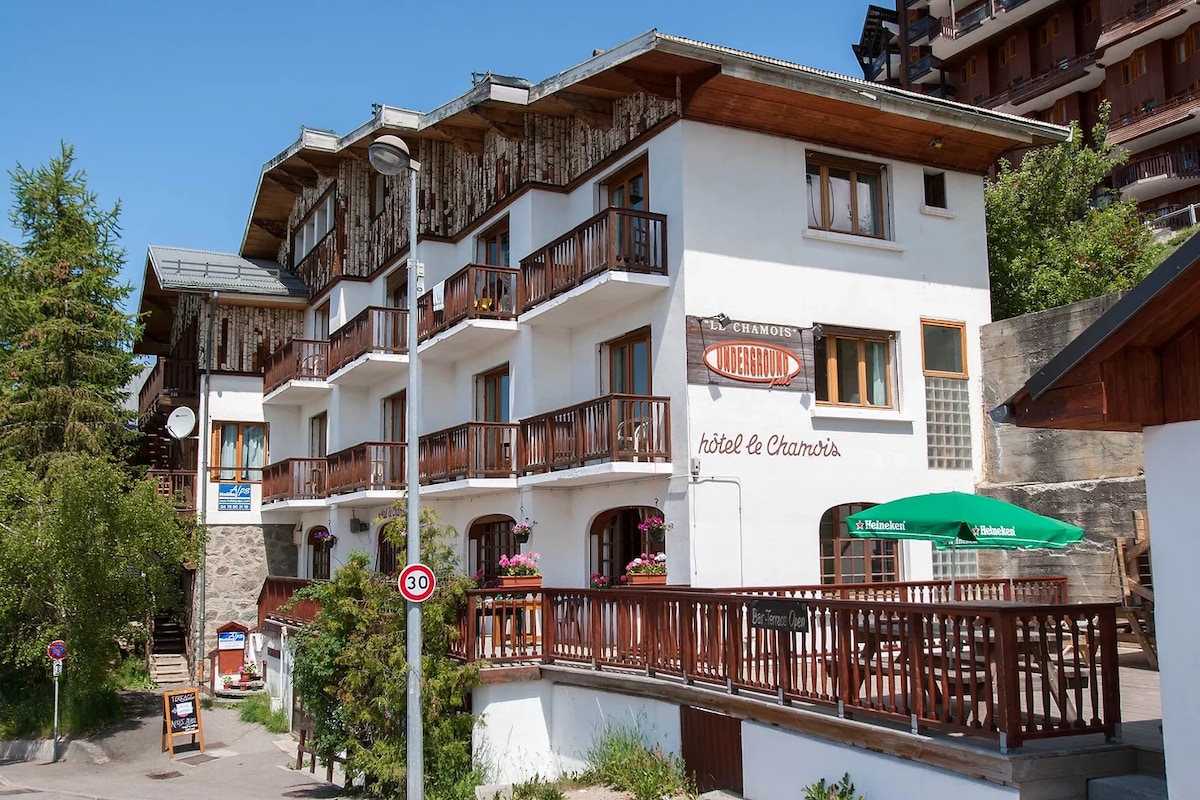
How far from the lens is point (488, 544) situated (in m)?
22.5

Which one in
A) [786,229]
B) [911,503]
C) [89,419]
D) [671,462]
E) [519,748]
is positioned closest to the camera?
[911,503]

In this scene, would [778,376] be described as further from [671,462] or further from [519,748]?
[519,748]

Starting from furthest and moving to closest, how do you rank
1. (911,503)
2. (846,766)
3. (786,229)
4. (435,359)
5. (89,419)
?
(89,419)
(435,359)
(786,229)
(911,503)
(846,766)

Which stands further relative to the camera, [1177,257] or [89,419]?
[89,419]

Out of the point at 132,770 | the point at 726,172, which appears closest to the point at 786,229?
the point at 726,172

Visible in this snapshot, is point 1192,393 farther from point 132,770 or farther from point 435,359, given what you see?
point 132,770

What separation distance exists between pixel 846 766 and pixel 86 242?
1059 inches

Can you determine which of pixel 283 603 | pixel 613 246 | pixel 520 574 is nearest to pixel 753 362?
pixel 613 246

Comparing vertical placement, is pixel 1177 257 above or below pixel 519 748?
above

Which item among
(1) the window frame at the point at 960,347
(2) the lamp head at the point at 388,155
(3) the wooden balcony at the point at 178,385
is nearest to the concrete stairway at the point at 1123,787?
(2) the lamp head at the point at 388,155

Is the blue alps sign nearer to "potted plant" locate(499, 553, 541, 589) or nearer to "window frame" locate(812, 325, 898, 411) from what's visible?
"potted plant" locate(499, 553, 541, 589)

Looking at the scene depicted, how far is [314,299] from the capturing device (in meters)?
31.5

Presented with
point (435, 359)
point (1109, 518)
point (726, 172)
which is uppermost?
point (726, 172)

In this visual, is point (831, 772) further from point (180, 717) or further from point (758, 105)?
point (180, 717)
